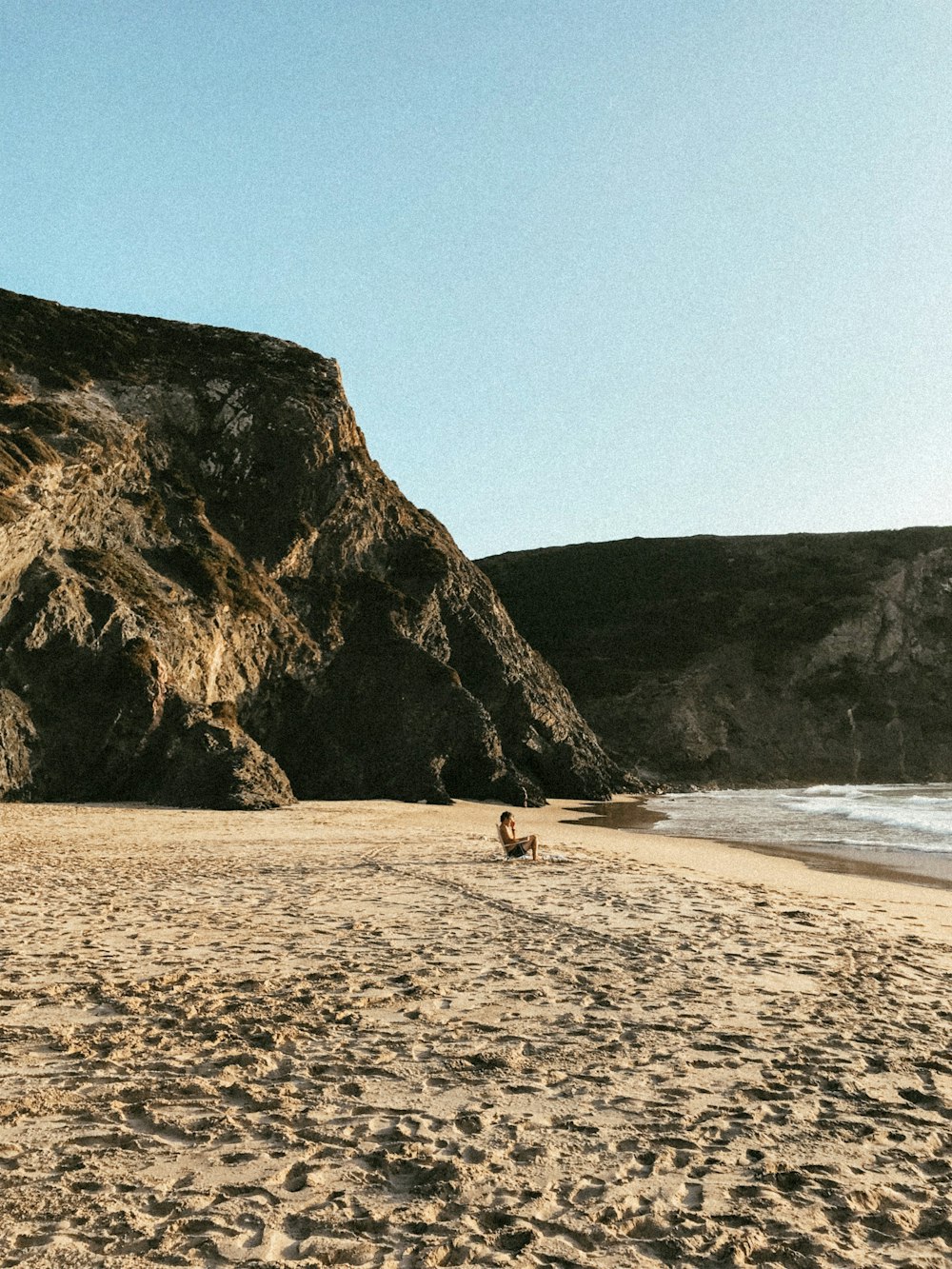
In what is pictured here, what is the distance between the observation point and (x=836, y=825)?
28.7m

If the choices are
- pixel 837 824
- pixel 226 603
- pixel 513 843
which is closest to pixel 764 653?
pixel 837 824

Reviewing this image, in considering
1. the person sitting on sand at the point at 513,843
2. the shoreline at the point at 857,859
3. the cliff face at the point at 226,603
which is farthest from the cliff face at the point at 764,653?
the person sitting on sand at the point at 513,843

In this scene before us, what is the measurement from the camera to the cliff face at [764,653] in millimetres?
64875

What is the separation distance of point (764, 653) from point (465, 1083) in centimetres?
7021

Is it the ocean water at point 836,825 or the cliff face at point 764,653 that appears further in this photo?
the cliff face at point 764,653

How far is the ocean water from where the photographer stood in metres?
19.5

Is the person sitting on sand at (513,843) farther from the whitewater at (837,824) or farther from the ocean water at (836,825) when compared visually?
the whitewater at (837,824)

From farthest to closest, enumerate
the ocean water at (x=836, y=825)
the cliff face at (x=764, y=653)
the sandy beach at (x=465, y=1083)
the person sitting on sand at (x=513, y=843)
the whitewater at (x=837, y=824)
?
the cliff face at (x=764, y=653) < the whitewater at (x=837, y=824) < the ocean water at (x=836, y=825) < the person sitting on sand at (x=513, y=843) < the sandy beach at (x=465, y=1083)

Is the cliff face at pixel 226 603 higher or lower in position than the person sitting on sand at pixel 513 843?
higher

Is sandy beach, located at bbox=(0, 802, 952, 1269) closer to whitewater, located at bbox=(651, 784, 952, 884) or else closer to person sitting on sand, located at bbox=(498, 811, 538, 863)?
person sitting on sand, located at bbox=(498, 811, 538, 863)

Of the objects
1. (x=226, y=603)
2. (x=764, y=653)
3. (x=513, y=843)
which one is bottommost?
(x=513, y=843)

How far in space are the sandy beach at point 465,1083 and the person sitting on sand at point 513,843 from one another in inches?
196

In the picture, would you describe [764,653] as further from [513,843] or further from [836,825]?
[513,843]

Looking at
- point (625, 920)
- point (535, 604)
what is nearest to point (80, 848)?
point (625, 920)
